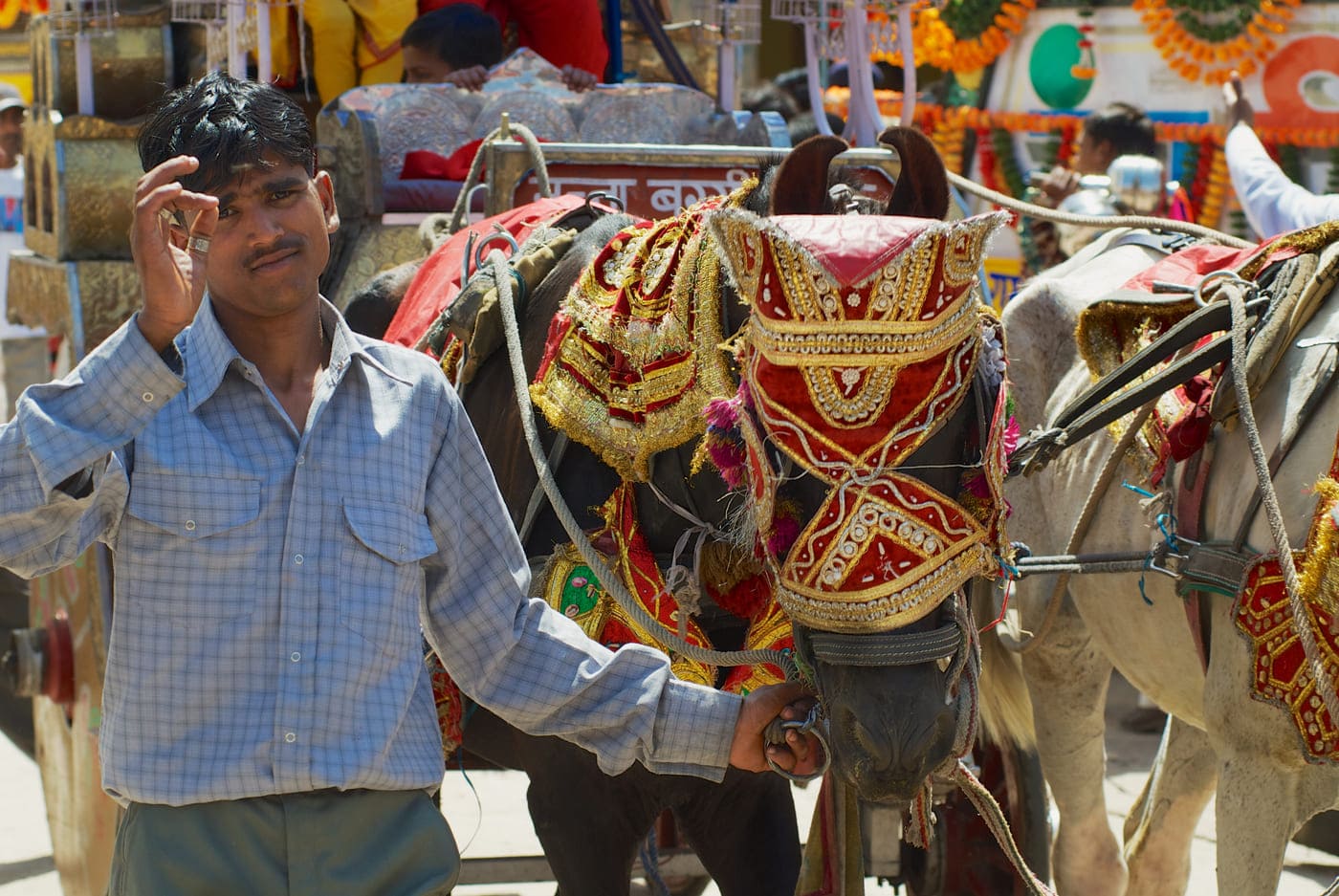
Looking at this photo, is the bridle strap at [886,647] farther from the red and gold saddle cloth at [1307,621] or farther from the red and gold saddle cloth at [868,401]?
the red and gold saddle cloth at [1307,621]

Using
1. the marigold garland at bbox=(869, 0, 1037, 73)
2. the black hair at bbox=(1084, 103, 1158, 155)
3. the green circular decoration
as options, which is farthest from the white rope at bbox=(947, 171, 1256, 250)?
the marigold garland at bbox=(869, 0, 1037, 73)

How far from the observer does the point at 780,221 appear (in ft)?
6.58

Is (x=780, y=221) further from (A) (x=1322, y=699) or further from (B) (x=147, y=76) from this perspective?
(B) (x=147, y=76)

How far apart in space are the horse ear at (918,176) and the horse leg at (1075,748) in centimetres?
168

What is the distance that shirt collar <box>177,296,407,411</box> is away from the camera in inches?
67.7

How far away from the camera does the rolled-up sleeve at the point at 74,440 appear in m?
1.58

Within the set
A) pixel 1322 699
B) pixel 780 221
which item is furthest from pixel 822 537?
pixel 1322 699

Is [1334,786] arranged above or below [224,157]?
below

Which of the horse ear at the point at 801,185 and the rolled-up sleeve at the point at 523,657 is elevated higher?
the horse ear at the point at 801,185

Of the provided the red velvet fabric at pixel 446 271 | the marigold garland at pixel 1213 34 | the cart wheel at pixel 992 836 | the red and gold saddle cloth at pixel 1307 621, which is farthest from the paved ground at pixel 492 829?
the marigold garland at pixel 1213 34

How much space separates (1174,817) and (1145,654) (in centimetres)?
54

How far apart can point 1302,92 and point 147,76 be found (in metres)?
6.80

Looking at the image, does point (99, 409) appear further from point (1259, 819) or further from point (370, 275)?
point (370, 275)

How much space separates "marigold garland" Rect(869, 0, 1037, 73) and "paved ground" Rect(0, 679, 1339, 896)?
612 cm
